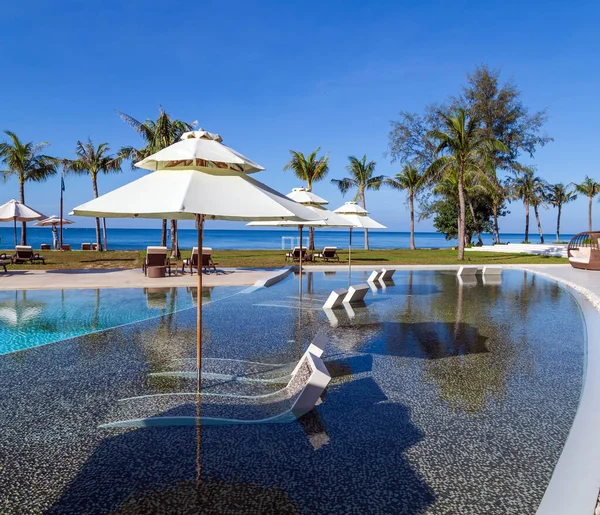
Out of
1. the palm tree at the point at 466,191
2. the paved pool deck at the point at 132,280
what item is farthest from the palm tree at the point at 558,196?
the paved pool deck at the point at 132,280

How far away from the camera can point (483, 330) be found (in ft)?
25.9

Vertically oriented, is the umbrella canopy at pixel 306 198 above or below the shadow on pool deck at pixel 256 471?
above

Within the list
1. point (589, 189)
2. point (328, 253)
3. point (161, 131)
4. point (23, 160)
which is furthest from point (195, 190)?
point (589, 189)

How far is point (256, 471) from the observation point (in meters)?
3.15

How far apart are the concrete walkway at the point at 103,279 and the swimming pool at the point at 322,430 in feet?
18.5

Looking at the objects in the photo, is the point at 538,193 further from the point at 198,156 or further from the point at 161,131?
the point at 198,156

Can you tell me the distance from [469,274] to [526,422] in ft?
47.5

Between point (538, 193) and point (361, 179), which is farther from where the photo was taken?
point (538, 193)

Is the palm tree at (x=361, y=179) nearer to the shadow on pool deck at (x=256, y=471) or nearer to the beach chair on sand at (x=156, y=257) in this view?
the beach chair on sand at (x=156, y=257)

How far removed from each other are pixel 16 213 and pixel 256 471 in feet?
67.8

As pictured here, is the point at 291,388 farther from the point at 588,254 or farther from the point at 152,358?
the point at 588,254

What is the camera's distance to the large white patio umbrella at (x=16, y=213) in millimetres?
19266

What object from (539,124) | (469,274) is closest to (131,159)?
(469,274)

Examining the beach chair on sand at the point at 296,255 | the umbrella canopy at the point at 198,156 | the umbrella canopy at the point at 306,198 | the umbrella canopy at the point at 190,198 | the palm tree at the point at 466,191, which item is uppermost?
the palm tree at the point at 466,191
